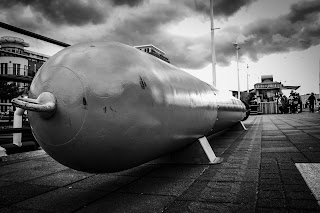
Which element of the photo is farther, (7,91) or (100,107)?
(7,91)

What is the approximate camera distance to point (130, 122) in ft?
6.66

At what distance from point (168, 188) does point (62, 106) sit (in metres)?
1.43

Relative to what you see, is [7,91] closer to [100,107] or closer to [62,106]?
[62,106]

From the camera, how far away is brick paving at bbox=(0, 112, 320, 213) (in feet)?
7.09

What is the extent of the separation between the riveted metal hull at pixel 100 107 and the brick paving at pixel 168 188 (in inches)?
17.2

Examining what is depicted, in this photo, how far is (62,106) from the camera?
1.91 m

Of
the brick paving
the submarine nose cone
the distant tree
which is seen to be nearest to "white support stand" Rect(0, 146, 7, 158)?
the brick paving

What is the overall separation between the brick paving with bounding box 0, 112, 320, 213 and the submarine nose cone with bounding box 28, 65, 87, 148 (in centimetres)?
70

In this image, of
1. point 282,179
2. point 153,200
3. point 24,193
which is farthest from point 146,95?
point 282,179

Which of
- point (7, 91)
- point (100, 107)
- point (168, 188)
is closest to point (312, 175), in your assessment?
point (168, 188)

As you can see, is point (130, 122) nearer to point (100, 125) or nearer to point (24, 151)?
point (100, 125)

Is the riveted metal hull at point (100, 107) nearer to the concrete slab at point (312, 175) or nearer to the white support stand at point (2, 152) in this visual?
the concrete slab at point (312, 175)

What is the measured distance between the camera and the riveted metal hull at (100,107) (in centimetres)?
191

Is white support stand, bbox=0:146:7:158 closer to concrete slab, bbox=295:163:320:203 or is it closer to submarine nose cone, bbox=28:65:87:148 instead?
submarine nose cone, bbox=28:65:87:148
